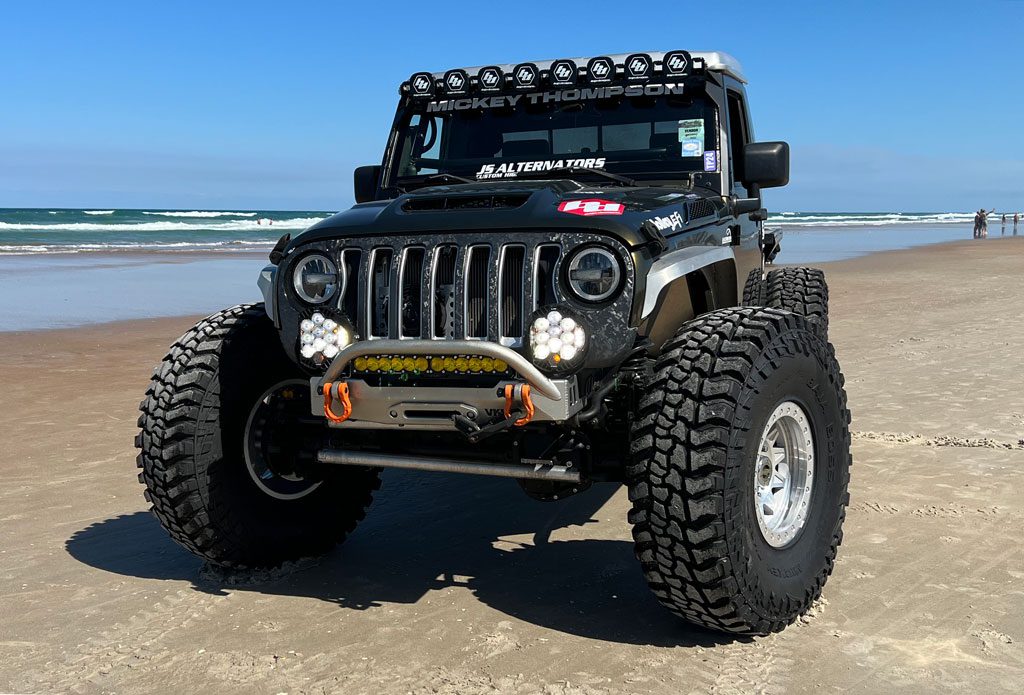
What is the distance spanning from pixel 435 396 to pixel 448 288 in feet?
1.49

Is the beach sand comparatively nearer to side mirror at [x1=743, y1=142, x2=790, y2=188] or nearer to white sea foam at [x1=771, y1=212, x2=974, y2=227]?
side mirror at [x1=743, y1=142, x2=790, y2=188]

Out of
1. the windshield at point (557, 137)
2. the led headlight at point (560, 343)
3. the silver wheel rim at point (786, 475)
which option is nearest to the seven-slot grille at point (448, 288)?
the led headlight at point (560, 343)

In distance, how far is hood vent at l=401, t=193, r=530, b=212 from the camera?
4277mm

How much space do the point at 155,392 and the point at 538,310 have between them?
1779 mm

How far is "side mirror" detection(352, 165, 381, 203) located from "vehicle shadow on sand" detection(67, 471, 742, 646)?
1.78m

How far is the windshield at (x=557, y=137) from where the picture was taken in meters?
5.40

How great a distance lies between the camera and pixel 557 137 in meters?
5.60

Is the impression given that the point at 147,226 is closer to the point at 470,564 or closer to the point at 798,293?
the point at 798,293

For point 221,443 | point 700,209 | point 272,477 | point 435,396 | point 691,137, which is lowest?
point 272,477

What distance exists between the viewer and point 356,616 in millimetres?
4281

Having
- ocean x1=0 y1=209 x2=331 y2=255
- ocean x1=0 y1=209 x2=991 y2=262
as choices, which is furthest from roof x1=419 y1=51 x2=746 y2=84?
ocean x1=0 y1=209 x2=991 y2=262

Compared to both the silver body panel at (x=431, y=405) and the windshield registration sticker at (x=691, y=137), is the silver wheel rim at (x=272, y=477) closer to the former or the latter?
the silver body panel at (x=431, y=405)

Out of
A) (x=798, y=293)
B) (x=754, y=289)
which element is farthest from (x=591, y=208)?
(x=798, y=293)

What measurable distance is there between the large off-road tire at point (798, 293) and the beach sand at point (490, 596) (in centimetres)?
102
